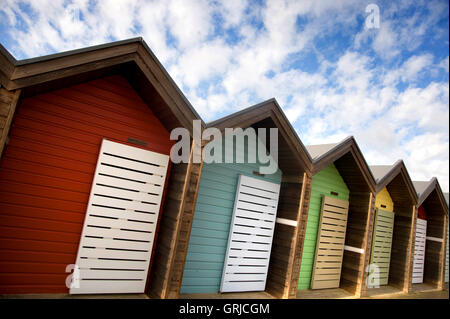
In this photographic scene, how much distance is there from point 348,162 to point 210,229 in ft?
16.7

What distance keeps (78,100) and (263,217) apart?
5.20 metres

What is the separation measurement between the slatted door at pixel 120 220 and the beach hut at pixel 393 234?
8.55 meters

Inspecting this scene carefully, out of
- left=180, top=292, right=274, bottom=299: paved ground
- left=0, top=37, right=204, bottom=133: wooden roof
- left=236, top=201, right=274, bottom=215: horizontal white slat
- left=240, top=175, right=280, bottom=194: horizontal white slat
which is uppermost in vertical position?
left=0, top=37, right=204, bottom=133: wooden roof

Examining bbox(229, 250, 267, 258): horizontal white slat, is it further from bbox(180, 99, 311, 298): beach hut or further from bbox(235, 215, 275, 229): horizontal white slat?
bbox(235, 215, 275, 229): horizontal white slat

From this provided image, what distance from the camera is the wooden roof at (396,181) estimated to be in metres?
9.61

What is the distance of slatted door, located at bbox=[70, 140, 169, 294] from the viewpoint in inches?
210

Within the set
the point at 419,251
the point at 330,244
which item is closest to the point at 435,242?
the point at 419,251

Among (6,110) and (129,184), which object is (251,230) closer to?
(129,184)

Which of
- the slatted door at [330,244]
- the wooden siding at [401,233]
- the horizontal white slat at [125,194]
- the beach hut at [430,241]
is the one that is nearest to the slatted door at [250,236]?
the slatted door at [330,244]

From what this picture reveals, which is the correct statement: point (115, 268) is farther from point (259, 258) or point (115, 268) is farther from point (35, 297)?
point (259, 258)

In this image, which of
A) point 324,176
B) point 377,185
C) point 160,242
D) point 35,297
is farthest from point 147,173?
point 377,185

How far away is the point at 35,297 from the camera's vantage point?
488 centimetres

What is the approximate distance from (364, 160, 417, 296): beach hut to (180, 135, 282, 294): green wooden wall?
6521 mm

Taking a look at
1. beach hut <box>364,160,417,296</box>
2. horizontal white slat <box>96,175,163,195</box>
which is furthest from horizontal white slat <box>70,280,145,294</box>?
beach hut <box>364,160,417,296</box>
